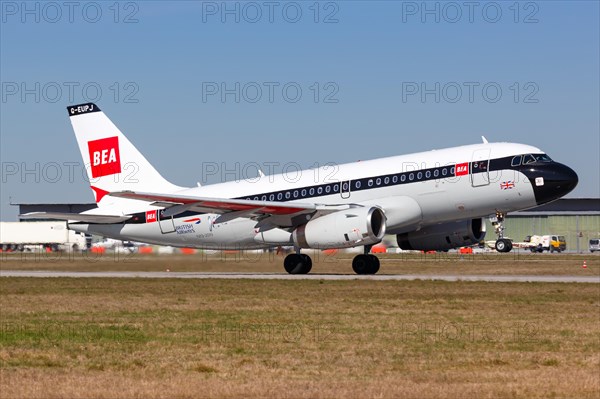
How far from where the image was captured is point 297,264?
150ft

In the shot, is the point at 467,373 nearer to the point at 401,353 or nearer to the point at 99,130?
the point at 401,353

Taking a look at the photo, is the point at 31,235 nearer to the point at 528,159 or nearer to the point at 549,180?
the point at 528,159

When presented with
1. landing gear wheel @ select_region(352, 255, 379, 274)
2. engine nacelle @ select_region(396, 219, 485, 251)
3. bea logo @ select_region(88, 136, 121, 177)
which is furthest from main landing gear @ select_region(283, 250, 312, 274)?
bea logo @ select_region(88, 136, 121, 177)

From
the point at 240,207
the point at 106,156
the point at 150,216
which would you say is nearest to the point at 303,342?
the point at 240,207

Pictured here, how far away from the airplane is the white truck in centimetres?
4204

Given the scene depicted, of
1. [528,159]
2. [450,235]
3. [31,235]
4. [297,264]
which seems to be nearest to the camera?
[528,159]

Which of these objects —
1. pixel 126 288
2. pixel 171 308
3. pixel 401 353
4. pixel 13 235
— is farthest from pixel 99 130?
pixel 13 235

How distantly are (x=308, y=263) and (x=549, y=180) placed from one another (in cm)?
1148

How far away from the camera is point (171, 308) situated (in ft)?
91.5

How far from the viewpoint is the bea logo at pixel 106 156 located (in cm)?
5075

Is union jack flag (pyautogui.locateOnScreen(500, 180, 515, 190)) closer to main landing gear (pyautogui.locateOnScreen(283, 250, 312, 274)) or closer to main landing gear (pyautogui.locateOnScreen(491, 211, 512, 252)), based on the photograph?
main landing gear (pyautogui.locateOnScreen(491, 211, 512, 252))

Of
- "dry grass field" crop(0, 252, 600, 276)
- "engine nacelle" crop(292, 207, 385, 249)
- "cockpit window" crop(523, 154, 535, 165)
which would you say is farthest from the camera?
"dry grass field" crop(0, 252, 600, 276)

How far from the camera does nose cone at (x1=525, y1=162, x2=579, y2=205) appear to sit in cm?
4031

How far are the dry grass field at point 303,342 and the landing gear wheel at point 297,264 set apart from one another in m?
9.91
